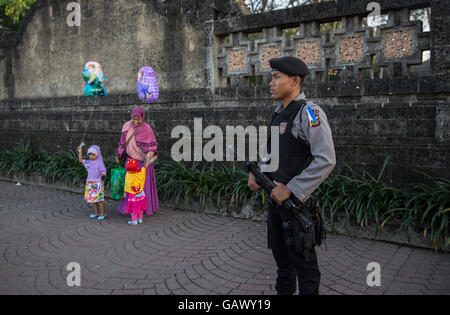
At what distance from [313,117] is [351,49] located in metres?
3.30

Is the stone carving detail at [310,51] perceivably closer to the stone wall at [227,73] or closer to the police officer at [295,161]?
the stone wall at [227,73]

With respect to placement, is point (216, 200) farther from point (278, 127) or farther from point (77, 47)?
point (77, 47)

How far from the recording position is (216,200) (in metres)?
5.87

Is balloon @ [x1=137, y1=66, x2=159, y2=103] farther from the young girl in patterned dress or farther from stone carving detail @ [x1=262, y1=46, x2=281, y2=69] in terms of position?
stone carving detail @ [x1=262, y1=46, x2=281, y2=69]

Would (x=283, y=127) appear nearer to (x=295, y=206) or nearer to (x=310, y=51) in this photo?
(x=295, y=206)

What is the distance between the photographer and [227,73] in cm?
650

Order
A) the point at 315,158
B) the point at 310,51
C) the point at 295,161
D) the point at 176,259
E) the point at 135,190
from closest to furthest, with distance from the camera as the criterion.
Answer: the point at 315,158 < the point at 295,161 < the point at 176,259 < the point at 135,190 < the point at 310,51

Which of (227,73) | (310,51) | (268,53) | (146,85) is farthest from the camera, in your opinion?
(227,73)

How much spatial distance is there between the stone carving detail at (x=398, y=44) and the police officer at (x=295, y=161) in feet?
9.65

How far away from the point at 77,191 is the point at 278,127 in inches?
250

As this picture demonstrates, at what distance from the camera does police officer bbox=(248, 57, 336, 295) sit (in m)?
2.50

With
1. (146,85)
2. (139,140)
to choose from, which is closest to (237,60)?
(146,85)

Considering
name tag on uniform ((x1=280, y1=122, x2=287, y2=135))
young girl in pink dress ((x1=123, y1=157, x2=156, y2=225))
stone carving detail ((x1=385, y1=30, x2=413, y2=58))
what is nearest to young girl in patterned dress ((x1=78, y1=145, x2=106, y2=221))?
young girl in pink dress ((x1=123, y1=157, x2=156, y2=225))

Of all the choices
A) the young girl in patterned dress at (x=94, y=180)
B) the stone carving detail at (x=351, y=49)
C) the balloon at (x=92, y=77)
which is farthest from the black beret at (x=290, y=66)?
the balloon at (x=92, y=77)
